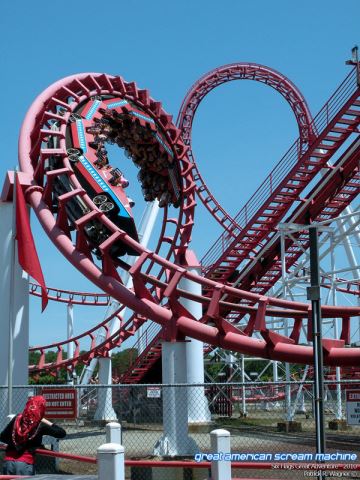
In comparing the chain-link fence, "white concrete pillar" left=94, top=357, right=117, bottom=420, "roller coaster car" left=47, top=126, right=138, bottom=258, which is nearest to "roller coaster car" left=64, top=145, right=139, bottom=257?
"roller coaster car" left=47, top=126, right=138, bottom=258

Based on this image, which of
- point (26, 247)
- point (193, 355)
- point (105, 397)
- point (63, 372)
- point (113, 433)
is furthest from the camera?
point (63, 372)

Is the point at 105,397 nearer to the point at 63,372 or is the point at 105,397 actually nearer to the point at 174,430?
the point at 174,430

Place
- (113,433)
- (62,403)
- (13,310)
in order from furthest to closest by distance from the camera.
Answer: (13,310) → (62,403) → (113,433)

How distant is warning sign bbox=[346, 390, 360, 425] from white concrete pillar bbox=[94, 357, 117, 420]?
12296 mm

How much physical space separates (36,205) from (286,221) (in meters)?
7.99

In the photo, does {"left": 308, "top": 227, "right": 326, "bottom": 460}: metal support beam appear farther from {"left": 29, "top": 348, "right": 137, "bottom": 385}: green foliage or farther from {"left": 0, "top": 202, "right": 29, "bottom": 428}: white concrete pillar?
{"left": 29, "top": 348, "right": 137, "bottom": 385}: green foliage

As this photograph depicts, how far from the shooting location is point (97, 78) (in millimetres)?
15281

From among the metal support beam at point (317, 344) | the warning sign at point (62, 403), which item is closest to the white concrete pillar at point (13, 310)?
the warning sign at point (62, 403)

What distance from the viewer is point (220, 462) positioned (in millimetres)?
5828

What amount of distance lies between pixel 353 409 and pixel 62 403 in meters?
3.71

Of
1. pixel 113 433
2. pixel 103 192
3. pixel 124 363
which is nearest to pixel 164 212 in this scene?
pixel 103 192

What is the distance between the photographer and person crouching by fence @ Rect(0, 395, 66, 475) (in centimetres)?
577

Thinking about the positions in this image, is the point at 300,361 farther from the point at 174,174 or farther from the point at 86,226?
the point at 174,174

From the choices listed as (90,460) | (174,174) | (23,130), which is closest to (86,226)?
(23,130)
